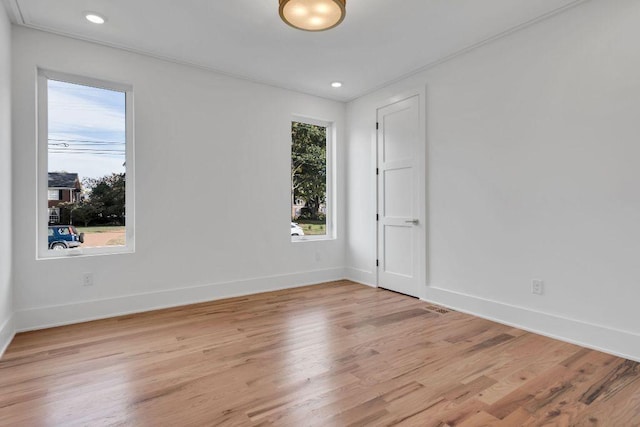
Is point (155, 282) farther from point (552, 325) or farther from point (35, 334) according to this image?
point (552, 325)

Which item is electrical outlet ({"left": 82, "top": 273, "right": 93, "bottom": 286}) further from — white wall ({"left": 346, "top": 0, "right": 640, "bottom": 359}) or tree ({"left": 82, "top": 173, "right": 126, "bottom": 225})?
white wall ({"left": 346, "top": 0, "right": 640, "bottom": 359})

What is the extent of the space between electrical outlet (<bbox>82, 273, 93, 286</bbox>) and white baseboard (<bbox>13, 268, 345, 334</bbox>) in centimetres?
18

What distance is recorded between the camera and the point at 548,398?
192 centimetres

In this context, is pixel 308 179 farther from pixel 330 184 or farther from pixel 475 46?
pixel 475 46

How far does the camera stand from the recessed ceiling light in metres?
2.78

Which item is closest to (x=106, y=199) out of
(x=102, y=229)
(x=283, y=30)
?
(x=102, y=229)

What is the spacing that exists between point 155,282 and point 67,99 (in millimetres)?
1963

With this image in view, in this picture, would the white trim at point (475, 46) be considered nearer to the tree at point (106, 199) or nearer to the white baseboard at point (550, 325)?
the white baseboard at point (550, 325)

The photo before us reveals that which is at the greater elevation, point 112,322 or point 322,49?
point 322,49

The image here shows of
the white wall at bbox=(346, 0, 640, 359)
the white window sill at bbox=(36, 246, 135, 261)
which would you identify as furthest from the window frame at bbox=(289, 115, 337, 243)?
the white window sill at bbox=(36, 246, 135, 261)

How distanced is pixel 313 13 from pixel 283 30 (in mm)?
828

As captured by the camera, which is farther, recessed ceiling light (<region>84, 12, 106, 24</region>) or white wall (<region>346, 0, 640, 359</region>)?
recessed ceiling light (<region>84, 12, 106, 24</region>)

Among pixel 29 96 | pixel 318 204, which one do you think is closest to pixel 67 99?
pixel 29 96

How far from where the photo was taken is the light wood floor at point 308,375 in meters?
1.76
